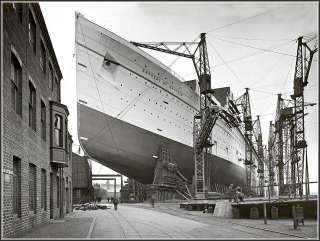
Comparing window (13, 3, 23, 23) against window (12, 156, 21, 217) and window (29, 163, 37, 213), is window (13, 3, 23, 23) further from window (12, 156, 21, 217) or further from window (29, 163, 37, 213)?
window (29, 163, 37, 213)

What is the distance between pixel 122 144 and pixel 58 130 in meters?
12.5

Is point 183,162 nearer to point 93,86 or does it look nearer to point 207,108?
point 207,108

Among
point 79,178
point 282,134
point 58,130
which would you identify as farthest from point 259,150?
point 58,130

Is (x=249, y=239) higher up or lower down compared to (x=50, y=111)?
lower down

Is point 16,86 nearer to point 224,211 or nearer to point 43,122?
point 43,122

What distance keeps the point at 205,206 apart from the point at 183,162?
14.6m

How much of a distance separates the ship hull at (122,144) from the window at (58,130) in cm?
988

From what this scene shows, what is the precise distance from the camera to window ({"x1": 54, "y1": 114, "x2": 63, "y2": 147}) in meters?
20.2

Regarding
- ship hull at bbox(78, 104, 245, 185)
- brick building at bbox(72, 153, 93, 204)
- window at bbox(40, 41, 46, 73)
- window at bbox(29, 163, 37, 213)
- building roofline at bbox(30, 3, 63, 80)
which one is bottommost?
brick building at bbox(72, 153, 93, 204)

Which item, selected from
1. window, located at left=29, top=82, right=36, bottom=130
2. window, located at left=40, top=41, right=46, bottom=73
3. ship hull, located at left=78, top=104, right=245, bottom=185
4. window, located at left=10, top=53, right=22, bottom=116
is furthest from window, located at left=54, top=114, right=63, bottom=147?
ship hull, located at left=78, top=104, right=245, bottom=185

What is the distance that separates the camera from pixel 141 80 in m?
35.1

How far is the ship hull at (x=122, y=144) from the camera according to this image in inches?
1248

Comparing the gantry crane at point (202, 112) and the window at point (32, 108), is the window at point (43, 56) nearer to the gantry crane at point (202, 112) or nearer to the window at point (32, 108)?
the window at point (32, 108)

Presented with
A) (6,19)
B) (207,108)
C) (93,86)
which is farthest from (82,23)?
(6,19)
